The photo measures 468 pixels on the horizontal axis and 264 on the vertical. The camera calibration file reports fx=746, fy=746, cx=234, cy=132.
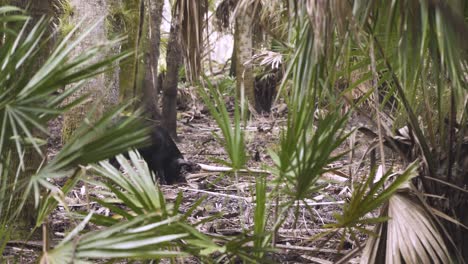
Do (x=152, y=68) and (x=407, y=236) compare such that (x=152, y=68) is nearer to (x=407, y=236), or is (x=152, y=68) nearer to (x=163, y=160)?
(x=163, y=160)

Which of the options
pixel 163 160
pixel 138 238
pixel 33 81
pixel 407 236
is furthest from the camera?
pixel 163 160

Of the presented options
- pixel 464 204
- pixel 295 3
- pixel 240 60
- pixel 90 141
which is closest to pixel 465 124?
pixel 464 204

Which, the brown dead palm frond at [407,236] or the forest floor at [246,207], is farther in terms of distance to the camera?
the forest floor at [246,207]

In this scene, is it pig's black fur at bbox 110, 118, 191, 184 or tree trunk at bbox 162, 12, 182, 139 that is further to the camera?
tree trunk at bbox 162, 12, 182, 139

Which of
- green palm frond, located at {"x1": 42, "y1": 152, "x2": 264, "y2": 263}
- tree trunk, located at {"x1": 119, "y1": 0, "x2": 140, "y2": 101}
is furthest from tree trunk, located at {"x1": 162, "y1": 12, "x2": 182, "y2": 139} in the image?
green palm frond, located at {"x1": 42, "y1": 152, "x2": 264, "y2": 263}

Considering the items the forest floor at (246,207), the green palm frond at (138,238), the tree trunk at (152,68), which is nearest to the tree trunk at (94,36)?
the tree trunk at (152,68)

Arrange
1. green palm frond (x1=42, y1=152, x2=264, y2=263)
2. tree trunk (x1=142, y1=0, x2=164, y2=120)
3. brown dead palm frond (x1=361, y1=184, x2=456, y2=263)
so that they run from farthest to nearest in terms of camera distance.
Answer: tree trunk (x1=142, y1=0, x2=164, y2=120), brown dead palm frond (x1=361, y1=184, x2=456, y2=263), green palm frond (x1=42, y1=152, x2=264, y2=263)

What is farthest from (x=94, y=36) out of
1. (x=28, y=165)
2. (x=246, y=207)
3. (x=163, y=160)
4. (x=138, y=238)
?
(x=138, y=238)

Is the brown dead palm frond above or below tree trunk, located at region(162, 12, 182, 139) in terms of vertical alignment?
below

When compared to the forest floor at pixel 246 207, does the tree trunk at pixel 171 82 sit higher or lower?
higher

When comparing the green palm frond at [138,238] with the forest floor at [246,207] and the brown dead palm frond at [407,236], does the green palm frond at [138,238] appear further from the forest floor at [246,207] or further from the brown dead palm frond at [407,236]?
the brown dead palm frond at [407,236]

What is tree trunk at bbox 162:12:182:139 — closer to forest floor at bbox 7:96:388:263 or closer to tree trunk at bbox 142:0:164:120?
forest floor at bbox 7:96:388:263

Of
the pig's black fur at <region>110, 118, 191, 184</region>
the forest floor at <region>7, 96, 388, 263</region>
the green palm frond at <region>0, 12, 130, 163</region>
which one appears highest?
the green palm frond at <region>0, 12, 130, 163</region>

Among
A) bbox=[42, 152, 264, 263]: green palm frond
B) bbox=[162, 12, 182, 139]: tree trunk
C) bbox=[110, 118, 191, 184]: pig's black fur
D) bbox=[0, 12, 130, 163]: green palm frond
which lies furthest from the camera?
bbox=[162, 12, 182, 139]: tree trunk
